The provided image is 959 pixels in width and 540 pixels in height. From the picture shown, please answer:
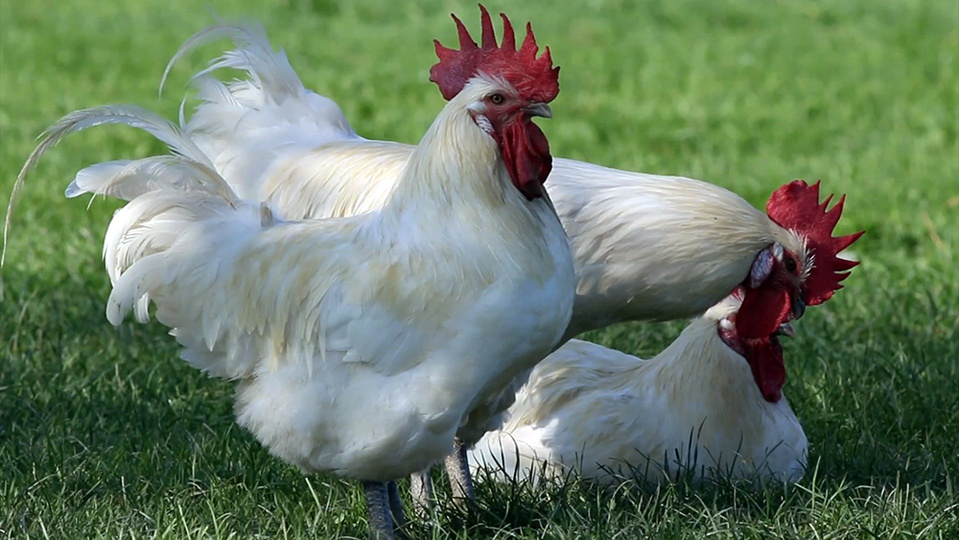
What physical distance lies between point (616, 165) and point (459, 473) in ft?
16.1

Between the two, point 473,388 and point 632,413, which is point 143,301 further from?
point 632,413

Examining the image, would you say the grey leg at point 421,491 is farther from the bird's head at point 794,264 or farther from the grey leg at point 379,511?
the bird's head at point 794,264

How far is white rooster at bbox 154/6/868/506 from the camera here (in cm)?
424

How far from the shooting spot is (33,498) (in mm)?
4293

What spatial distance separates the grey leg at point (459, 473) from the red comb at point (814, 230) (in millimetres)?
1215

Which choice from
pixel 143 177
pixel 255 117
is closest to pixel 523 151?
pixel 143 177

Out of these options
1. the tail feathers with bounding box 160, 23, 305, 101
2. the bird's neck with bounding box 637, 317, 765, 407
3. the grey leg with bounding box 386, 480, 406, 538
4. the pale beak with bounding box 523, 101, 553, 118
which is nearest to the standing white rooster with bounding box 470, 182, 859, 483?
the bird's neck with bounding box 637, 317, 765, 407

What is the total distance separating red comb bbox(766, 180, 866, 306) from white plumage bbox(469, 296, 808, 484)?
382mm

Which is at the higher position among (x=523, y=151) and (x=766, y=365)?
(x=523, y=151)

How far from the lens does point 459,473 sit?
4504 millimetres

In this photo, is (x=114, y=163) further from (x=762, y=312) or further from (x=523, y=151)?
(x=762, y=312)

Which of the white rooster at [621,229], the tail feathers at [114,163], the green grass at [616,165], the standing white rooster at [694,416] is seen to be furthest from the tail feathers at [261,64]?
the standing white rooster at [694,416]

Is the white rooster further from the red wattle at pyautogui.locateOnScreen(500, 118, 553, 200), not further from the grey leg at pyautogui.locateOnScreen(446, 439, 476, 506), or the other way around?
the red wattle at pyautogui.locateOnScreen(500, 118, 553, 200)

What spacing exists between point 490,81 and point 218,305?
994mm
